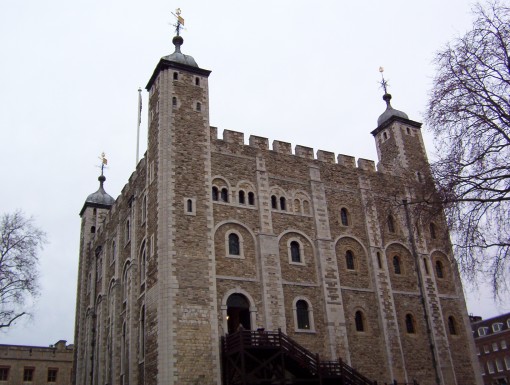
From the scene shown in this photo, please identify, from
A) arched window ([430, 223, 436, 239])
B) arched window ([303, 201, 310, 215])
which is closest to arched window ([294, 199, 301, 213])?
arched window ([303, 201, 310, 215])

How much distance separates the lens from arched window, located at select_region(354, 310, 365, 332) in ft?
94.8

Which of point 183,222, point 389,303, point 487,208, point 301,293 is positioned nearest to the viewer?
point 487,208

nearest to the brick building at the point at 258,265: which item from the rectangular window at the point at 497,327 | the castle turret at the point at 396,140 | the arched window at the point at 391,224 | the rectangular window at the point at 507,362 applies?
the arched window at the point at 391,224

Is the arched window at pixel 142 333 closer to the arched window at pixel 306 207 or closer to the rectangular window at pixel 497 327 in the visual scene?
the arched window at pixel 306 207

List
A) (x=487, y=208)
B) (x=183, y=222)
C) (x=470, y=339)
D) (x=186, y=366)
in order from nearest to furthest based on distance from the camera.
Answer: (x=487, y=208)
(x=186, y=366)
(x=183, y=222)
(x=470, y=339)

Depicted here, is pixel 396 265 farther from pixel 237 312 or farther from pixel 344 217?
pixel 237 312

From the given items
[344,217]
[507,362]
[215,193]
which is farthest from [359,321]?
[507,362]

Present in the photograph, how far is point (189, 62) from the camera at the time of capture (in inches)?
1216

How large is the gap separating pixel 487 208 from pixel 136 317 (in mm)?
18701

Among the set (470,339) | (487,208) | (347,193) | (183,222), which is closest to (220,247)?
(183,222)

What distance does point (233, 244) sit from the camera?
27703 millimetres

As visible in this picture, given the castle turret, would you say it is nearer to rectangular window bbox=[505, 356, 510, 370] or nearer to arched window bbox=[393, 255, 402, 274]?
arched window bbox=[393, 255, 402, 274]

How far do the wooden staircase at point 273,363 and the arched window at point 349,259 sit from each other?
7.12m

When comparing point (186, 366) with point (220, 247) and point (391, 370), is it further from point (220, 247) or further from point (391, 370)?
point (391, 370)
